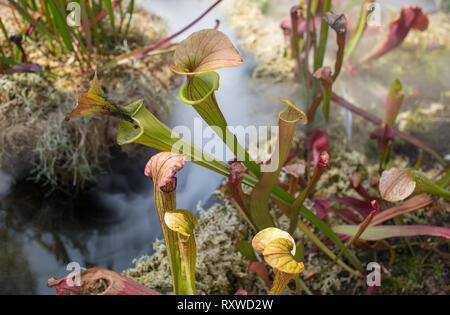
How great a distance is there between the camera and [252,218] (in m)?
0.94

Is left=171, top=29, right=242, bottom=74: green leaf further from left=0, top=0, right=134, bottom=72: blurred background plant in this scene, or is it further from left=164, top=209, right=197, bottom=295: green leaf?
left=0, top=0, right=134, bottom=72: blurred background plant

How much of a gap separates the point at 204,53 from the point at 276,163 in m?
0.28

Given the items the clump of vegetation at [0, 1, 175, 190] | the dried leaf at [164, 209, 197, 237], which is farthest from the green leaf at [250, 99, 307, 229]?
the clump of vegetation at [0, 1, 175, 190]

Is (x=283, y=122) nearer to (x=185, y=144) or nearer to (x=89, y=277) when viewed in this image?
(x=185, y=144)

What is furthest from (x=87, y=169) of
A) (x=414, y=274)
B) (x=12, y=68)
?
(x=414, y=274)

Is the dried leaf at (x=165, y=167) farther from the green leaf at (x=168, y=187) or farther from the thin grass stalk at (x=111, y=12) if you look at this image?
the thin grass stalk at (x=111, y=12)

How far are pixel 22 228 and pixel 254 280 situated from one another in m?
0.69

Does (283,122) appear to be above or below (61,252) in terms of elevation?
above

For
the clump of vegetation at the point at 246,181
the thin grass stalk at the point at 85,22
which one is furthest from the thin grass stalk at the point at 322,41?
the thin grass stalk at the point at 85,22

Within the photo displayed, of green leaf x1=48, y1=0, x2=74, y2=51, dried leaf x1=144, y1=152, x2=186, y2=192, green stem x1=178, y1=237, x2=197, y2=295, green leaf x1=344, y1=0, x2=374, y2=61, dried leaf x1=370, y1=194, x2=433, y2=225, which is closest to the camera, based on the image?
dried leaf x1=144, y1=152, x2=186, y2=192

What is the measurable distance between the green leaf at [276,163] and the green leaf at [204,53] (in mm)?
134

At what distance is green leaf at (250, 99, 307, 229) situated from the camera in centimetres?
72

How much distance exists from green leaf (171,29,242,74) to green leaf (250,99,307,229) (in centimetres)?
13

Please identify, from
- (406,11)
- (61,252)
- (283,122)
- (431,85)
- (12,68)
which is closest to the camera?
(283,122)
